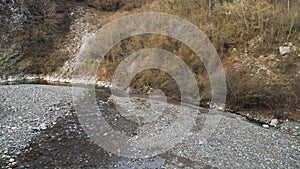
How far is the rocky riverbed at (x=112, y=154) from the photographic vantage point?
36.6ft

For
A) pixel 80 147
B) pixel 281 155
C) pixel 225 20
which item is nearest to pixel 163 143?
pixel 80 147

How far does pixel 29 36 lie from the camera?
129ft

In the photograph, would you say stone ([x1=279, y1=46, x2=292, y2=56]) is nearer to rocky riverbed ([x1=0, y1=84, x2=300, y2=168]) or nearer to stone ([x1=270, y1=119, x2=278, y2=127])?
stone ([x1=270, y1=119, x2=278, y2=127])

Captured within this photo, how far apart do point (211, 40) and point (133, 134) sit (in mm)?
16162

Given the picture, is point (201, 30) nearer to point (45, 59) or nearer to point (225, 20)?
point (225, 20)

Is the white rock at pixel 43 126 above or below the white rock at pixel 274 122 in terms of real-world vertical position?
above

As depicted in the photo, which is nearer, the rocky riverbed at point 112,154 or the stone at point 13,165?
the stone at point 13,165

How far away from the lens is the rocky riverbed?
11.2 metres

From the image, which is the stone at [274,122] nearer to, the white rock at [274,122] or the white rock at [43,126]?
the white rock at [274,122]

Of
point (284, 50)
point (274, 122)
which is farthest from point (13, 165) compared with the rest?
point (284, 50)

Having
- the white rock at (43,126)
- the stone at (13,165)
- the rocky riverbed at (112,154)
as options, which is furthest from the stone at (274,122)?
the stone at (13,165)

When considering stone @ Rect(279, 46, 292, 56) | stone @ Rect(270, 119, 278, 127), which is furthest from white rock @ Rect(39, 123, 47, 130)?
stone @ Rect(279, 46, 292, 56)

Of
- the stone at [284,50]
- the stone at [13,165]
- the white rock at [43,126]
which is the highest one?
the stone at [284,50]

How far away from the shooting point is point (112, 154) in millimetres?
11836
